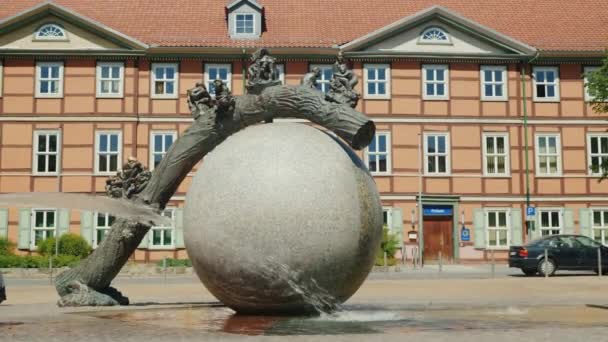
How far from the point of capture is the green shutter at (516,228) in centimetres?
3628

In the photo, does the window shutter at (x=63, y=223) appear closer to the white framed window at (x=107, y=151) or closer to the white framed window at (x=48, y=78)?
the white framed window at (x=107, y=151)

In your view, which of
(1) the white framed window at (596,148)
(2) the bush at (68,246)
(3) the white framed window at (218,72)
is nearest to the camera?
(2) the bush at (68,246)

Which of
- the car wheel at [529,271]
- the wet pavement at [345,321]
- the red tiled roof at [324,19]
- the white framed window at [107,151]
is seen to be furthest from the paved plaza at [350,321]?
the red tiled roof at [324,19]

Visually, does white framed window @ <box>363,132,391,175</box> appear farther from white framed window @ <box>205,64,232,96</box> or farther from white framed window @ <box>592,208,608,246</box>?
white framed window @ <box>592,208,608,246</box>

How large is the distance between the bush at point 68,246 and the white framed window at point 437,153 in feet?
53.8

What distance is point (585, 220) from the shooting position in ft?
121

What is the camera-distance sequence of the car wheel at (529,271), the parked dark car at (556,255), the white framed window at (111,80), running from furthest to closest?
the white framed window at (111,80)
the car wheel at (529,271)
the parked dark car at (556,255)

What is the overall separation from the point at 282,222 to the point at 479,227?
28660 mm

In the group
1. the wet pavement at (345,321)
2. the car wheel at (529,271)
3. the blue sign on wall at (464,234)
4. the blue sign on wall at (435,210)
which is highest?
the blue sign on wall at (435,210)

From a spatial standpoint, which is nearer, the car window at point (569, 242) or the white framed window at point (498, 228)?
the car window at point (569, 242)

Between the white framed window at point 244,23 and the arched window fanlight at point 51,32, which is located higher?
the white framed window at point 244,23

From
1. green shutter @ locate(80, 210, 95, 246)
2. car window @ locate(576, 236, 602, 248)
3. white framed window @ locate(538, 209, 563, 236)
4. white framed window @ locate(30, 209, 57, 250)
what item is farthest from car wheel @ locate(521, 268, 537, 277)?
white framed window @ locate(30, 209, 57, 250)

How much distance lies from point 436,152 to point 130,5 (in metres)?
17.7

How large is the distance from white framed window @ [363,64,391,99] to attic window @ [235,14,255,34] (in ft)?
19.9
